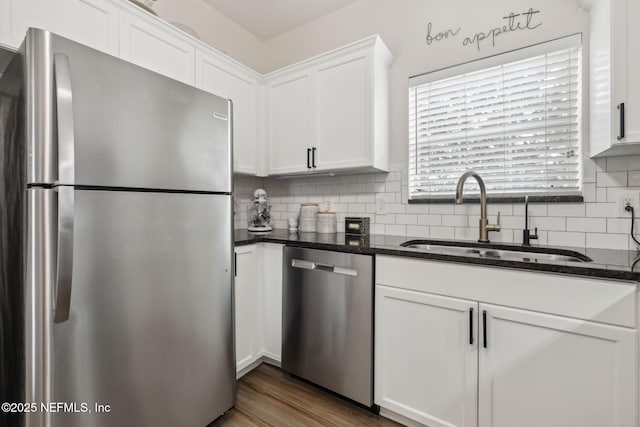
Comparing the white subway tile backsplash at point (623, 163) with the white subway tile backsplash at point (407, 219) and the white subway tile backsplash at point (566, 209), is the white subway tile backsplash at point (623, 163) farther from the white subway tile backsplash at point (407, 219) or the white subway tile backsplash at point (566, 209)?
the white subway tile backsplash at point (407, 219)

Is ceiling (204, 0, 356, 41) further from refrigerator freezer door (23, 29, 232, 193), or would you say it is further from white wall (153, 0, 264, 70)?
Result: refrigerator freezer door (23, 29, 232, 193)

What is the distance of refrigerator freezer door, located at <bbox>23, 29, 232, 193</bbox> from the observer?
0.87 meters

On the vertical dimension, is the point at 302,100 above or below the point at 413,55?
below

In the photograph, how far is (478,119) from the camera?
5.90 feet

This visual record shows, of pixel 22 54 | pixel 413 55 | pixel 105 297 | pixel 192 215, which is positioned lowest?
pixel 105 297

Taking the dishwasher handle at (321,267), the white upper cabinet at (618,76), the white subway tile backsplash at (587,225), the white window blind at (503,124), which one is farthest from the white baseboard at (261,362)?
the white upper cabinet at (618,76)

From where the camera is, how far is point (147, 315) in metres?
1.14

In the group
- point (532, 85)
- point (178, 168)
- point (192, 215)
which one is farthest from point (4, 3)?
point (532, 85)

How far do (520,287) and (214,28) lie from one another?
2790 millimetres

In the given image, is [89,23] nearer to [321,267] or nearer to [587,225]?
[321,267]

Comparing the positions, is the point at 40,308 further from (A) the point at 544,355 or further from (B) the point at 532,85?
(B) the point at 532,85

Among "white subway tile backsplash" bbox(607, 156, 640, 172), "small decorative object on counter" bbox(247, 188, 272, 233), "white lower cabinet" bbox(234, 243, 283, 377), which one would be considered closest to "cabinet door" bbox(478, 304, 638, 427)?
"white subway tile backsplash" bbox(607, 156, 640, 172)

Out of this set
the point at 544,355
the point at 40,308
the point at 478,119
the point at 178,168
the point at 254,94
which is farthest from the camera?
the point at 254,94

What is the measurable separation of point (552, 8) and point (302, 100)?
1.56 meters
